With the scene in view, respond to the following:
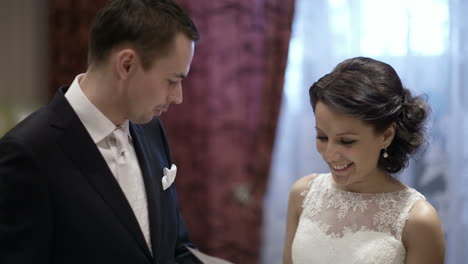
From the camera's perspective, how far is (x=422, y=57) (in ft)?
9.73

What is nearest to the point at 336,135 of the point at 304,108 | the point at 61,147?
the point at 61,147

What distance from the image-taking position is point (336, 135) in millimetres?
1844

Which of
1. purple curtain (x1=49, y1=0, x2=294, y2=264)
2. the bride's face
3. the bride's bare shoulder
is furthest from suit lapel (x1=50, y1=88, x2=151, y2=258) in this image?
purple curtain (x1=49, y1=0, x2=294, y2=264)

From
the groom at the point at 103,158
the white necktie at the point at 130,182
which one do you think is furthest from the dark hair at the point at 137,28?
the white necktie at the point at 130,182

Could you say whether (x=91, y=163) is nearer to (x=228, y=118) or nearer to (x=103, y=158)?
(x=103, y=158)

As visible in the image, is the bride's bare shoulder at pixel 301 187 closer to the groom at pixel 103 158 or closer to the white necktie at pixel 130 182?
the groom at pixel 103 158

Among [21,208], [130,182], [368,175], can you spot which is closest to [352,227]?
[368,175]

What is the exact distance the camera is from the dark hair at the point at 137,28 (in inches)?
56.5

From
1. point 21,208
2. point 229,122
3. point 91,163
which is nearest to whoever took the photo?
point 21,208

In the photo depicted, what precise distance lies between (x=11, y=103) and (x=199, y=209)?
4.89 feet

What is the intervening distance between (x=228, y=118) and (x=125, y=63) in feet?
6.19

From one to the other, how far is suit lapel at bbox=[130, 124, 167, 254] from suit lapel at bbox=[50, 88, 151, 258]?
0.29ft

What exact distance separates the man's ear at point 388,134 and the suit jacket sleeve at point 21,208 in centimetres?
121

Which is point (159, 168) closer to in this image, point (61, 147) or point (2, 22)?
Result: point (61, 147)
